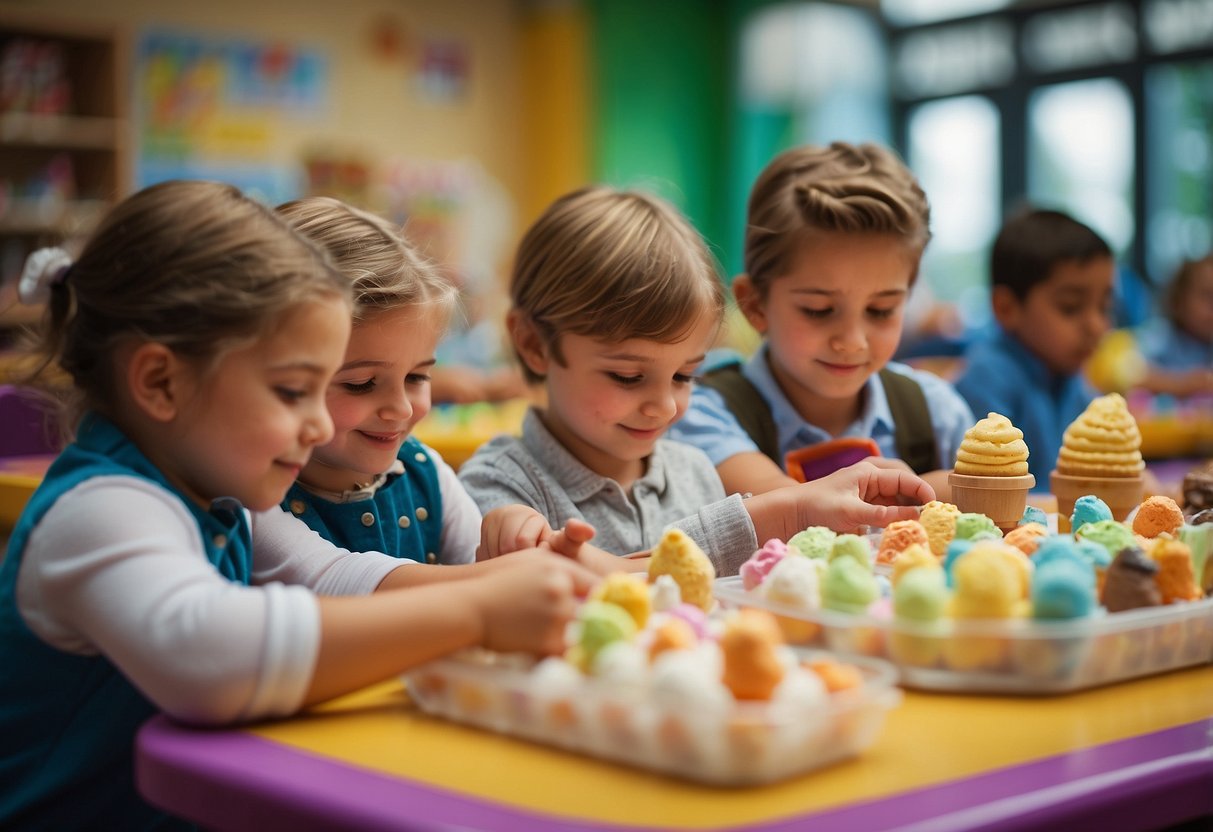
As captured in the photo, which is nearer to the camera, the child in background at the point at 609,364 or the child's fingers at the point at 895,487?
the child's fingers at the point at 895,487

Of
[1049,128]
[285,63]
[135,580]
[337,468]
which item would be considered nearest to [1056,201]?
[1049,128]

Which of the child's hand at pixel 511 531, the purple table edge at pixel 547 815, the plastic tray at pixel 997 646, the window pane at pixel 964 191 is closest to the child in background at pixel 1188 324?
the window pane at pixel 964 191

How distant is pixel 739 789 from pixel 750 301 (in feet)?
4.12

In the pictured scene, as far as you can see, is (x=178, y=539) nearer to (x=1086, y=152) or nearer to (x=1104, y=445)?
(x=1104, y=445)

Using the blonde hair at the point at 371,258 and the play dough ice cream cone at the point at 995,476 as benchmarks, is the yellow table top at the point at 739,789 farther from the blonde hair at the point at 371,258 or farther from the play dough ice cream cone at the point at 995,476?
the blonde hair at the point at 371,258

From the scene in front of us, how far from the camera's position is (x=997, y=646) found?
31.8 inches

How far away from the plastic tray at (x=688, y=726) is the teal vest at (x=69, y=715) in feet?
1.05

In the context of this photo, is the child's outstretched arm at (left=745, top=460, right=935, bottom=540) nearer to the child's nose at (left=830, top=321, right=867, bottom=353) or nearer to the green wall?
the child's nose at (left=830, top=321, right=867, bottom=353)

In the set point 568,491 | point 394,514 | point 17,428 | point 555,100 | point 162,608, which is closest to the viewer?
point 162,608

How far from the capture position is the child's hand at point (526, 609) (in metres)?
0.80

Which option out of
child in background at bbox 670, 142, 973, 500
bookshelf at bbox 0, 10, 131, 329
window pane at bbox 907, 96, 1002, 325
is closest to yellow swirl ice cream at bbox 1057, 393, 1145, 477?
child in background at bbox 670, 142, 973, 500

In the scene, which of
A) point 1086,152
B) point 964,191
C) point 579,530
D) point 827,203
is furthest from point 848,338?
point 964,191

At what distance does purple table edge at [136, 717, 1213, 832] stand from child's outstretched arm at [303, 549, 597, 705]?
7 cm

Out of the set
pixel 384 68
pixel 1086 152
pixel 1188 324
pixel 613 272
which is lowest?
pixel 1188 324
